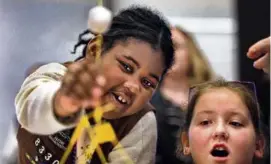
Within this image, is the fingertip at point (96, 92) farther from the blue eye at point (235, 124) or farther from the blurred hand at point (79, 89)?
the blue eye at point (235, 124)

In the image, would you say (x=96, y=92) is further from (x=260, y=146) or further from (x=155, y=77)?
(x=260, y=146)

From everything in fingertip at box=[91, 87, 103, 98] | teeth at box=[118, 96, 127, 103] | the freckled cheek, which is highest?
fingertip at box=[91, 87, 103, 98]

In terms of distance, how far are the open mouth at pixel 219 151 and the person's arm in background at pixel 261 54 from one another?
82 mm

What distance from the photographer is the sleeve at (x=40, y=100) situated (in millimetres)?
482

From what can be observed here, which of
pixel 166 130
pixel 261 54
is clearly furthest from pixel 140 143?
pixel 261 54

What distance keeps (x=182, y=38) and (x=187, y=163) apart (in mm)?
118

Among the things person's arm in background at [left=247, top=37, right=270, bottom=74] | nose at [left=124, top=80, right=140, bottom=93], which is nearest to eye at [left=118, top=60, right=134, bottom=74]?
nose at [left=124, top=80, right=140, bottom=93]

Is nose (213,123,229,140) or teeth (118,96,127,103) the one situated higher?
teeth (118,96,127,103)

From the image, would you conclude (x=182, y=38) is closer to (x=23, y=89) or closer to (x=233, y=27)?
(x=233, y=27)

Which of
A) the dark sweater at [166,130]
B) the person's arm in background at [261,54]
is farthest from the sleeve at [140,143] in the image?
the person's arm in background at [261,54]

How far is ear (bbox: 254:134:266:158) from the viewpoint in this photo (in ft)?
1.62

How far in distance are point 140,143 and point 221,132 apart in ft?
0.25

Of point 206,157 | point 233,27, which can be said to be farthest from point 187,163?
point 233,27

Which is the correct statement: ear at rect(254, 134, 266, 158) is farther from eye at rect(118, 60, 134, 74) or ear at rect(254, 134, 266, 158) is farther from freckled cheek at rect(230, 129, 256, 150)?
eye at rect(118, 60, 134, 74)
